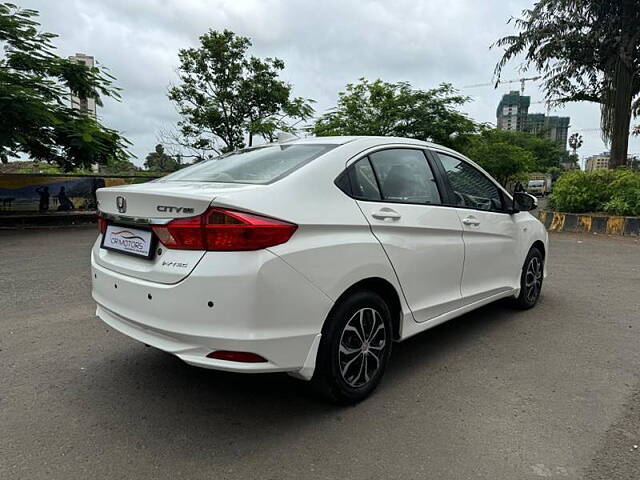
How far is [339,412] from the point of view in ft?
8.98

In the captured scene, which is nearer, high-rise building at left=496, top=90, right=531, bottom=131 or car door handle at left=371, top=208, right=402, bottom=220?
car door handle at left=371, top=208, right=402, bottom=220

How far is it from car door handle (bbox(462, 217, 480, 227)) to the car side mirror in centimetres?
84

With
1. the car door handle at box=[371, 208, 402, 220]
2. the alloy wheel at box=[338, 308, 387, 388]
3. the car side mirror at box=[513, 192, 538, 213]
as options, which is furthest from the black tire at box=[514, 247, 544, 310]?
the alloy wheel at box=[338, 308, 387, 388]

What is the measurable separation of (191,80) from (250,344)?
62.5ft

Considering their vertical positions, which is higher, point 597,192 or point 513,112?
point 513,112

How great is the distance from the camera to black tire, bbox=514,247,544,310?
469cm

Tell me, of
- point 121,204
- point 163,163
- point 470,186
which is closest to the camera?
point 121,204

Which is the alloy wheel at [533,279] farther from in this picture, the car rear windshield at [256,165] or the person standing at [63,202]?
the person standing at [63,202]

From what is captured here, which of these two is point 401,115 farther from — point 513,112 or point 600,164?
point 513,112

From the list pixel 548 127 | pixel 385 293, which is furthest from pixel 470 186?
pixel 548 127

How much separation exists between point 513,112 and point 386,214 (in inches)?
2749

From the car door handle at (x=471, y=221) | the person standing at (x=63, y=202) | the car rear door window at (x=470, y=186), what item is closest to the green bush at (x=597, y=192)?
the car rear door window at (x=470, y=186)

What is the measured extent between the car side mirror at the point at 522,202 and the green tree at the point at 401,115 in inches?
464

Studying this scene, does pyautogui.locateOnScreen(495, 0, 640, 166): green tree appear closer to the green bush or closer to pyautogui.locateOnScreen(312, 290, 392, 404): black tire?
the green bush
